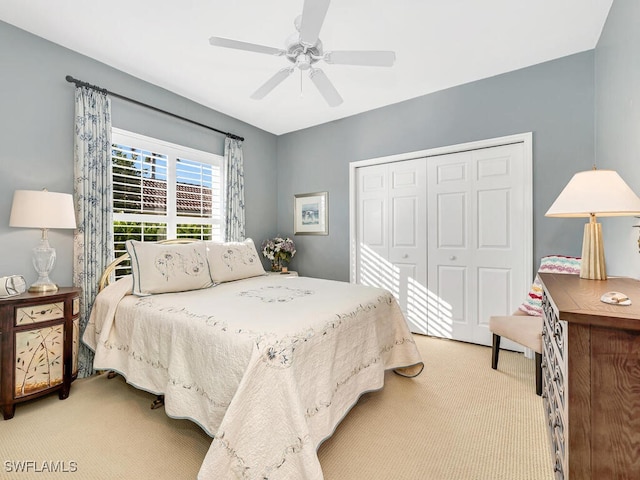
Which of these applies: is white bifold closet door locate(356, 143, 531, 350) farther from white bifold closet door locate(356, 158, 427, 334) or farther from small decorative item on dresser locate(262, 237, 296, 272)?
small decorative item on dresser locate(262, 237, 296, 272)

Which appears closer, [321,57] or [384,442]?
[384,442]

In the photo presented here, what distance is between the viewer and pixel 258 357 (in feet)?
4.65

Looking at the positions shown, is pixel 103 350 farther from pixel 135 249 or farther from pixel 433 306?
pixel 433 306

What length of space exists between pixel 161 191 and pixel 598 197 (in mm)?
3619

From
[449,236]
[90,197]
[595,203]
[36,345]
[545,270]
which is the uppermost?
[90,197]

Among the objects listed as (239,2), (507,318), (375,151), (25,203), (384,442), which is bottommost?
(384,442)

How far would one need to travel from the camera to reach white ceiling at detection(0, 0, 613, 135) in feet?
7.00

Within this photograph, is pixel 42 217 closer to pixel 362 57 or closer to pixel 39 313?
pixel 39 313

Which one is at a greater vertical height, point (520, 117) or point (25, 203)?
point (520, 117)

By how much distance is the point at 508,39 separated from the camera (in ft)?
8.18

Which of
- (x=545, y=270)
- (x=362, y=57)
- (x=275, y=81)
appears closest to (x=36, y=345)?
(x=275, y=81)

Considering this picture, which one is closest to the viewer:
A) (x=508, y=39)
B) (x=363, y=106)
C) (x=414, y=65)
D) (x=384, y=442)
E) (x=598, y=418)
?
(x=598, y=418)

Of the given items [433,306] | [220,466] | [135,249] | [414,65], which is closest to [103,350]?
[135,249]

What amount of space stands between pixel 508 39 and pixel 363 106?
165 cm
